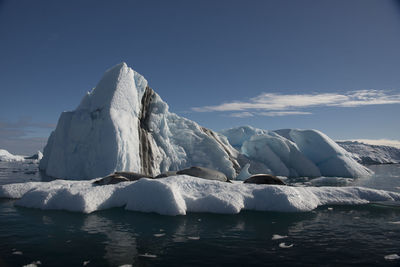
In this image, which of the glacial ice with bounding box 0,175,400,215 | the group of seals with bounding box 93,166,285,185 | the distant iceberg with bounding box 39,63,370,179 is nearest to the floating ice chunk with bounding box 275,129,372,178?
the distant iceberg with bounding box 39,63,370,179

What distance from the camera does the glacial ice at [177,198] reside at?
10.7 m

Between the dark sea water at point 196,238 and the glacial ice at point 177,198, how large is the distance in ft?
1.48

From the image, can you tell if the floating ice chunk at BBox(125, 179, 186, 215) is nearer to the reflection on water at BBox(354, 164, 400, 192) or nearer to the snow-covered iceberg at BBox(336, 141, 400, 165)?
the reflection on water at BBox(354, 164, 400, 192)

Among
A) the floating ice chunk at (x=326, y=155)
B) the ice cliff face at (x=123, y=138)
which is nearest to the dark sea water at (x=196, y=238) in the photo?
the ice cliff face at (x=123, y=138)

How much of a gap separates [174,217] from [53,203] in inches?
191

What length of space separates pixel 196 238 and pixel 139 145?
2071cm

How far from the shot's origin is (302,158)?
40188 mm

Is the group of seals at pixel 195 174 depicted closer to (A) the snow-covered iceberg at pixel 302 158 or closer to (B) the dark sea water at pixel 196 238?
(B) the dark sea water at pixel 196 238

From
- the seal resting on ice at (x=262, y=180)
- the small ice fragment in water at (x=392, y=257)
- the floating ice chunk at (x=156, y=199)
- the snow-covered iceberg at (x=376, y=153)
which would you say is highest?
the snow-covered iceberg at (x=376, y=153)

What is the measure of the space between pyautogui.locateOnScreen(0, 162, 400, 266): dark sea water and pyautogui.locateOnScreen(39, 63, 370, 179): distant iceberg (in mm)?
14201

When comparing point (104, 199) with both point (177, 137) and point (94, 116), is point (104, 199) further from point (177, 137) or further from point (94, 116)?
point (177, 137)

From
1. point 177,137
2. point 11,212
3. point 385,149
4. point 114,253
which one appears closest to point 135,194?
point 11,212

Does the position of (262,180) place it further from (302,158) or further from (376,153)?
(376,153)

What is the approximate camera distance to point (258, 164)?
38.9m
